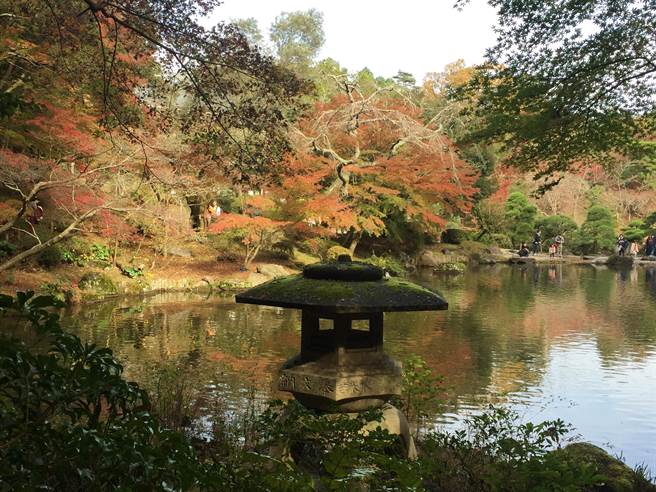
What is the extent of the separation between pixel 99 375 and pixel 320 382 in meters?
2.40

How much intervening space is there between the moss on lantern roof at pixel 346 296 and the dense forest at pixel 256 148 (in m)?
1.48

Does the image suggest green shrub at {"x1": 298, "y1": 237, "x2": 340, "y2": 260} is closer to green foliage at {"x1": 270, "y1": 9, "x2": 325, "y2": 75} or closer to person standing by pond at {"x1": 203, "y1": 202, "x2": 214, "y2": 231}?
person standing by pond at {"x1": 203, "y1": 202, "x2": 214, "y2": 231}

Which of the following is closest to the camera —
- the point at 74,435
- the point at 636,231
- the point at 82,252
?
the point at 74,435

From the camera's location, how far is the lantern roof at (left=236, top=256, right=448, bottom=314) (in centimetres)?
377

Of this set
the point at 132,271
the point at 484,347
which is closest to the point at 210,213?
the point at 132,271

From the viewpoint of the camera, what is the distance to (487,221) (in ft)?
97.0

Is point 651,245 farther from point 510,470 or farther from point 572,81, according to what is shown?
point 510,470

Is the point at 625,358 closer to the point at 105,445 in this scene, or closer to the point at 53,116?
the point at 105,445

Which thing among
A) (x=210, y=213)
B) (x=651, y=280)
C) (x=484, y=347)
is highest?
(x=210, y=213)

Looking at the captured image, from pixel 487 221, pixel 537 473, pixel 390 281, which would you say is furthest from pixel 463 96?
pixel 487 221

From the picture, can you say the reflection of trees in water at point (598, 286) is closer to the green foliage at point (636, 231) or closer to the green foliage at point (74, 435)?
the green foliage at point (636, 231)

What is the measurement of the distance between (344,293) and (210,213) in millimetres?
17894

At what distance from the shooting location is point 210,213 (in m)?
21.1

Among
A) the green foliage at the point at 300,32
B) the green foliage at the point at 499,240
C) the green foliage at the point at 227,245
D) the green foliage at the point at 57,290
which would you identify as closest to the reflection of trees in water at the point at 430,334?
the green foliage at the point at 57,290
